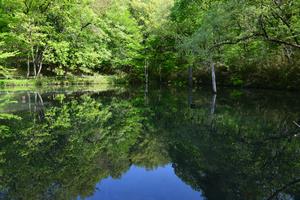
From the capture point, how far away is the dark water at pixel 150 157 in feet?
17.3

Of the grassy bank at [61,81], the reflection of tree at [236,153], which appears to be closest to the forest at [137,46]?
the grassy bank at [61,81]

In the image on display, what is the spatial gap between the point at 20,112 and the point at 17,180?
30.3 feet

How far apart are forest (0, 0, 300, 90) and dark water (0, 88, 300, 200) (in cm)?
549

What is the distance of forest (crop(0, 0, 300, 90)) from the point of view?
23.7 meters

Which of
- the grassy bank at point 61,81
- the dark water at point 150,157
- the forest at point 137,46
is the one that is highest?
the forest at point 137,46

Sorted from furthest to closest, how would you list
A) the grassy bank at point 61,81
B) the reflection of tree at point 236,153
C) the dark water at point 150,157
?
the grassy bank at point 61,81, the reflection of tree at point 236,153, the dark water at point 150,157

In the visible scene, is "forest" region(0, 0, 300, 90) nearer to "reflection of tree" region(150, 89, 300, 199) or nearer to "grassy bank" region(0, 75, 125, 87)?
"grassy bank" region(0, 75, 125, 87)

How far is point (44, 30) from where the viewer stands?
34531 millimetres

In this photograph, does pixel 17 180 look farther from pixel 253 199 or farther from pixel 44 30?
pixel 44 30

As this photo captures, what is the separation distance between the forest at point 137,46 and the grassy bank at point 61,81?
109 cm

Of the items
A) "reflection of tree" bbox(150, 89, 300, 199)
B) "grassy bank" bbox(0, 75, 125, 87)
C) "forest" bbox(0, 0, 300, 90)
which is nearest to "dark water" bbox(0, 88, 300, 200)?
"reflection of tree" bbox(150, 89, 300, 199)

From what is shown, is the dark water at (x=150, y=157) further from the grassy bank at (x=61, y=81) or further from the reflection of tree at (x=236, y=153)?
the grassy bank at (x=61, y=81)

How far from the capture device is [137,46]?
38.2 metres

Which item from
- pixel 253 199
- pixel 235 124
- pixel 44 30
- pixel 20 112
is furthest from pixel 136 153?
pixel 44 30
